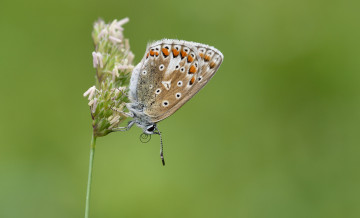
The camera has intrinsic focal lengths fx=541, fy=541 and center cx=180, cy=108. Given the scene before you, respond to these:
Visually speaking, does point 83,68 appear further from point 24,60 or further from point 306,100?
point 306,100

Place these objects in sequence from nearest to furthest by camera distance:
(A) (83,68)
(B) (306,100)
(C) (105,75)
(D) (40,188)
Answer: (C) (105,75) → (D) (40,188) → (A) (83,68) → (B) (306,100)

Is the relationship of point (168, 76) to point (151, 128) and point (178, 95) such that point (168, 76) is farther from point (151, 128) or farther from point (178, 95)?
point (151, 128)

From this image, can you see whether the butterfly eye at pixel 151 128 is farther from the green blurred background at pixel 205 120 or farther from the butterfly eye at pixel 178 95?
the green blurred background at pixel 205 120

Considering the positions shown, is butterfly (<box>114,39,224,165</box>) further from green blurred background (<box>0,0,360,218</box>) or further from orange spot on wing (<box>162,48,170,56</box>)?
green blurred background (<box>0,0,360,218</box>)

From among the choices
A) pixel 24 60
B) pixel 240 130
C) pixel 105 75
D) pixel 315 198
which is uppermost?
pixel 24 60

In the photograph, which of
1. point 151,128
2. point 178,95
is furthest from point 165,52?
→ point 151,128

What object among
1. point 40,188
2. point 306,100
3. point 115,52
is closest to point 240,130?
point 306,100

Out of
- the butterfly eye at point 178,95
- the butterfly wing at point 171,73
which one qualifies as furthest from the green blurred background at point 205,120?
the butterfly eye at point 178,95
